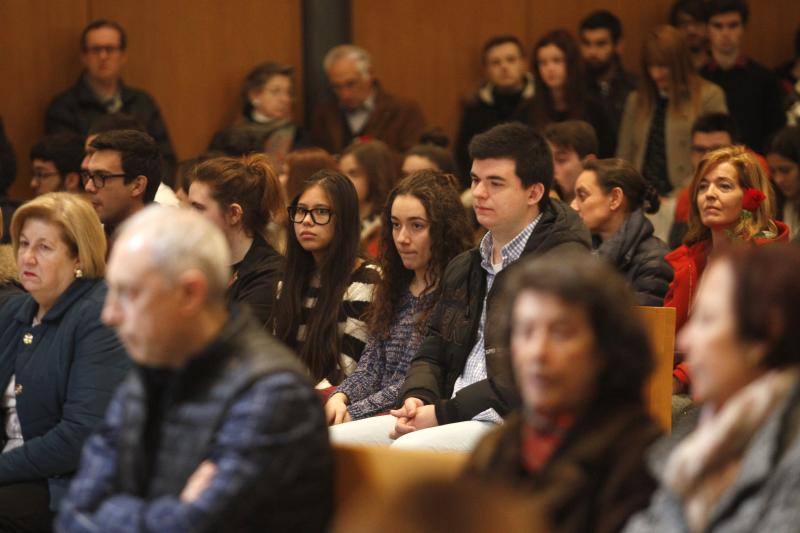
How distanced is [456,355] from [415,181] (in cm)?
65

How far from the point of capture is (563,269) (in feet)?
6.83

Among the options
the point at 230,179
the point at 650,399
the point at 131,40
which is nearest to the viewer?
the point at 650,399

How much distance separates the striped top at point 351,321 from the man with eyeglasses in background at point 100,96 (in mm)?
2625

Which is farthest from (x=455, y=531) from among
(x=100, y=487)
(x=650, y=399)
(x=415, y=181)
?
(x=415, y=181)

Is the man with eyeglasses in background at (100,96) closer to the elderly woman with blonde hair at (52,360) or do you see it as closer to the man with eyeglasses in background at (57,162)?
the man with eyeglasses in background at (57,162)

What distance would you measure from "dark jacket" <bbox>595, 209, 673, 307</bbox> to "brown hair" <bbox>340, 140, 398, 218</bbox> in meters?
1.30

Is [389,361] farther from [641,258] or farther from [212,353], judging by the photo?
[212,353]

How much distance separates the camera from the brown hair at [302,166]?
203 inches

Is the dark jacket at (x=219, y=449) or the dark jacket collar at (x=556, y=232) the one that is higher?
the dark jacket collar at (x=556, y=232)

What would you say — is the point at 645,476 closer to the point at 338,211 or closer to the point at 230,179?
the point at 338,211

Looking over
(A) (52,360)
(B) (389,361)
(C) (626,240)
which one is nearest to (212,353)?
(A) (52,360)

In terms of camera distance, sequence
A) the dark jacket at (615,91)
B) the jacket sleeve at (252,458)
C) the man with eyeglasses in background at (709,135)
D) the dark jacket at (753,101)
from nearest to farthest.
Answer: the jacket sleeve at (252,458)
the man with eyeglasses in background at (709,135)
the dark jacket at (615,91)
the dark jacket at (753,101)

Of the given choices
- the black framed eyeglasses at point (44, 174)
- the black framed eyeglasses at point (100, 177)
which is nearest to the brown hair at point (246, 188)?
the black framed eyeglasses at point (100, 177)

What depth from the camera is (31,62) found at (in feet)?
22.0
